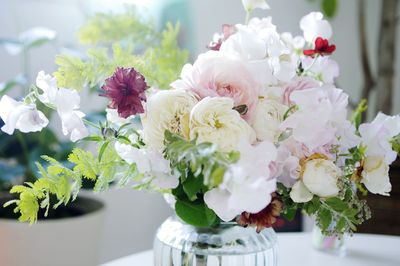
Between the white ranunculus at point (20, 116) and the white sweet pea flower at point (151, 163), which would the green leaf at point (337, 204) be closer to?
the white sweet pea flower at point (151, 163)

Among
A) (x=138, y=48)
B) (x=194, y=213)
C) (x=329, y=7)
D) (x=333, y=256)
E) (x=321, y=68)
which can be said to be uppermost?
(x=329, y=7)

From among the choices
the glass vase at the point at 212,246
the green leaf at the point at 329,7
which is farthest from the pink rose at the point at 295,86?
the green leaf at the point at 329,7

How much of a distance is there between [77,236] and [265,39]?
3.03 ft

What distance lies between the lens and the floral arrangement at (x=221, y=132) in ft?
2.08

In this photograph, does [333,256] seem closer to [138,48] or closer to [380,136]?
[380,136]

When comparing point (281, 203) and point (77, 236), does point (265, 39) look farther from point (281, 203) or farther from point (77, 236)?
point (77, 236)

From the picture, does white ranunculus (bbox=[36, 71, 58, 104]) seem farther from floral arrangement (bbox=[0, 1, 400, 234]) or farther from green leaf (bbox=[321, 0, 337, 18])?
green leaf (bbox=[321, 0, 337, 18])

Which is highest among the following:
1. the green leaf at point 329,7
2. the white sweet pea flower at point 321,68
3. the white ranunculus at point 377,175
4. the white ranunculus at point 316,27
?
the green leaf at point 329,7

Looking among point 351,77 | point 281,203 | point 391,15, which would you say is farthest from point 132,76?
point 351,77

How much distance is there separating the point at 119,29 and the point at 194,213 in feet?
1.40

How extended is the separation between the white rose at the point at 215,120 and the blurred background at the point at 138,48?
2.82 feet

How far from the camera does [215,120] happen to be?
633 mm

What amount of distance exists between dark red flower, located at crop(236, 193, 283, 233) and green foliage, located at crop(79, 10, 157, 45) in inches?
18.3

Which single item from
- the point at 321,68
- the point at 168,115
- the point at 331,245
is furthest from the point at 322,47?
the point at 331,245
